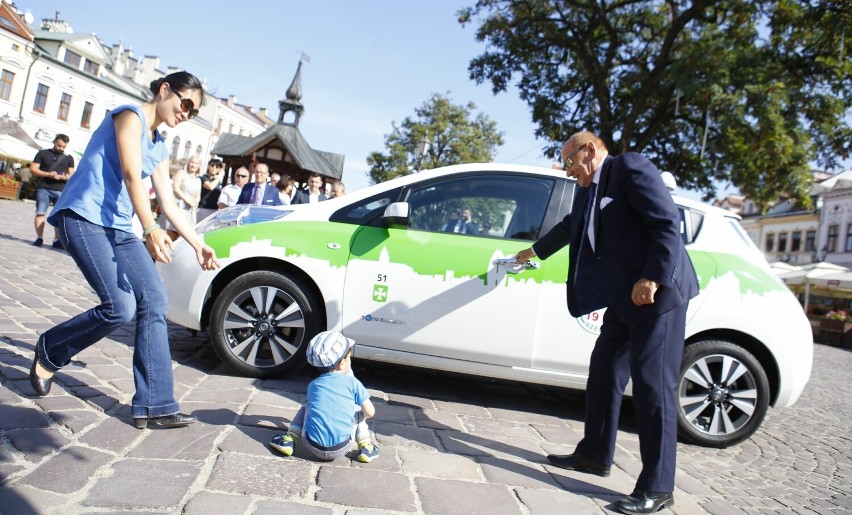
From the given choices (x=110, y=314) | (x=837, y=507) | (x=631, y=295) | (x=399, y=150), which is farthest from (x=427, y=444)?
(x=399, y=150)

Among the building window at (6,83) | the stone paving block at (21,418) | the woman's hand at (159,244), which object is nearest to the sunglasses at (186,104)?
the woman's hand at (159,244)

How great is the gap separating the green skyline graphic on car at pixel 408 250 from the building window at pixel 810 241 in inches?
2155

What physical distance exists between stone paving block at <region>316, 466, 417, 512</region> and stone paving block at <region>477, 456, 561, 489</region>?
500mm

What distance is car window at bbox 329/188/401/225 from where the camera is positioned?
184 inches

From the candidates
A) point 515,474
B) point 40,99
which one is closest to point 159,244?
point 515,474

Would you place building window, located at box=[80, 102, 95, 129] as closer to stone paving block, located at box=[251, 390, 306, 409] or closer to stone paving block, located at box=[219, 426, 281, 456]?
stone paving block, located at box=[251, 390, 306, 409]

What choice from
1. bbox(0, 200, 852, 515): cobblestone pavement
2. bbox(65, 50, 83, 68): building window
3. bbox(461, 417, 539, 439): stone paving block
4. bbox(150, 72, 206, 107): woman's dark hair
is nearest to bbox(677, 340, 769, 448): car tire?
bbox(0, 200, 852, 515): cobblestone pavement

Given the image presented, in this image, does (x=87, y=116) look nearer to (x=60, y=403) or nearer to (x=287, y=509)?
(x=60, y=403)

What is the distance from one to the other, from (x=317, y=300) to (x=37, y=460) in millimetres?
2106

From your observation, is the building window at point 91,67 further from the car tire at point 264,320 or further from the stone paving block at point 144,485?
the stone paving block at point 144,485

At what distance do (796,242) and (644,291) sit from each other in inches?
2323

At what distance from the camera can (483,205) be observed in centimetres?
475

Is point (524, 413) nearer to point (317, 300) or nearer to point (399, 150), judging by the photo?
point (317, 300)

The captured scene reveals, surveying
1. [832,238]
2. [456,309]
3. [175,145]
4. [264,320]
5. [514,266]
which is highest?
[175,145]
